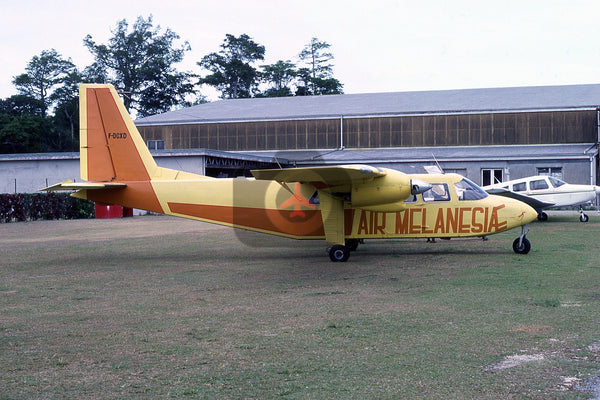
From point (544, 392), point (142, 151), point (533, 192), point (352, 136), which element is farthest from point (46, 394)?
point (352, 136)

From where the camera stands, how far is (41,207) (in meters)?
36.9

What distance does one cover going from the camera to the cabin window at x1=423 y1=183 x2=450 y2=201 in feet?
55.1

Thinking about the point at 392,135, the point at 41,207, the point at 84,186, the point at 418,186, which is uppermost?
the point at 392,135

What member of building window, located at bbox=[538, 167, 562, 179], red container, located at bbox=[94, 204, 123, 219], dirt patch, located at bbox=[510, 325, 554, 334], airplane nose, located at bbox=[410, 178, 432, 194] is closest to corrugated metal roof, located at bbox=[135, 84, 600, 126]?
building window, located at bbox=[538, 167, 562, 179]

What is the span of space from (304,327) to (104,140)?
1124 centimetres

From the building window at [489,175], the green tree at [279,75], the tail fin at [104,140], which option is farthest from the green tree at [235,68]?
the tail fin at [104,140]

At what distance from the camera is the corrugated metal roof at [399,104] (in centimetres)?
5066

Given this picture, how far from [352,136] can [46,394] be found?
48.6m

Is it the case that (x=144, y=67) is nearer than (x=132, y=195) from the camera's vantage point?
No

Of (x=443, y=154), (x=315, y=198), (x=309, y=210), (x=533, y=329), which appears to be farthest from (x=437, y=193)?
(x=443, y=154)

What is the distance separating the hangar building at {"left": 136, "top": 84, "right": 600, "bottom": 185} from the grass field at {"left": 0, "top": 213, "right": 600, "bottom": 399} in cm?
2860

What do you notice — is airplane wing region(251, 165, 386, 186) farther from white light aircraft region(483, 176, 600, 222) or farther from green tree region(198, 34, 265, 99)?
green tree region(198, 34, 265, 99)

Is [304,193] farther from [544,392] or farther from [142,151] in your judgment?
[544,392]

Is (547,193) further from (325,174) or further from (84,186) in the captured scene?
(84,186)
